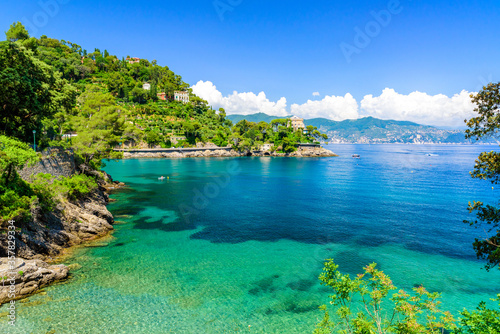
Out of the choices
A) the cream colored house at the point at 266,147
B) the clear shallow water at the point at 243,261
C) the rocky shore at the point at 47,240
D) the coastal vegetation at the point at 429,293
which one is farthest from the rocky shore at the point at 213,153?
the coastal vegetation at the point at 429,293

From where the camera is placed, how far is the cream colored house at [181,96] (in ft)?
575

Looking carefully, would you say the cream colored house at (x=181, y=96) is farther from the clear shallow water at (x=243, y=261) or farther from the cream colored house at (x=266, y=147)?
the clear shallow water at (x=243, y=261)

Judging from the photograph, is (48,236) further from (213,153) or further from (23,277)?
(213,153)

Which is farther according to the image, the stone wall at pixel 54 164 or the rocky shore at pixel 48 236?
the stone wall at pixel 54 164

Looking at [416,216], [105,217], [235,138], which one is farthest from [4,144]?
[235,138]

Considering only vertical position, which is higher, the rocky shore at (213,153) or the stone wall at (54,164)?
the stone wall at (54,164)

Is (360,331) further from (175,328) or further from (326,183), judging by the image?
(326,183)

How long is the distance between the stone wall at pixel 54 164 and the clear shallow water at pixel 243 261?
867 cm

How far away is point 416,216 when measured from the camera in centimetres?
3681

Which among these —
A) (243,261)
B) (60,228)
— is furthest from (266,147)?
(60,228)

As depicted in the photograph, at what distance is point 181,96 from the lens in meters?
178

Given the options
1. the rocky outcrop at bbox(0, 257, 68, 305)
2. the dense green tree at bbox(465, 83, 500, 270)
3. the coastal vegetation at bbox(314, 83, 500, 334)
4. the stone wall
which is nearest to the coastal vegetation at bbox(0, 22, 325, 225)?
the stone wall

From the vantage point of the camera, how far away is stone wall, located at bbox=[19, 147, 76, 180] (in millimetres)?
→ 25047

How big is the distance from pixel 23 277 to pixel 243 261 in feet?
50.1
